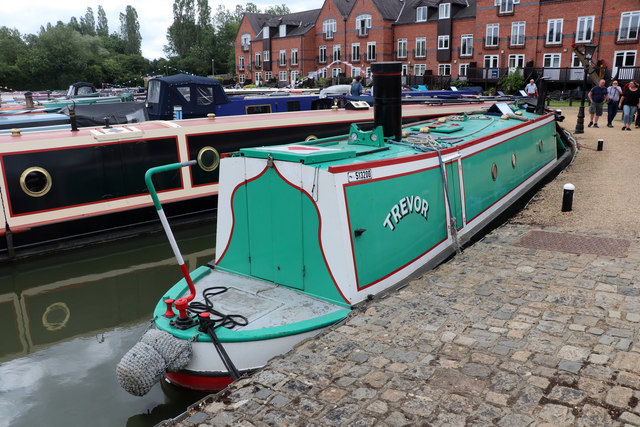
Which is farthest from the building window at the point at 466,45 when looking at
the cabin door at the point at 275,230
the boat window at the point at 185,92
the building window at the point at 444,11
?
the cabin door at the point at 275,230

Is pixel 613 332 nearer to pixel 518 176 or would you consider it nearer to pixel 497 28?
pixel 518 176

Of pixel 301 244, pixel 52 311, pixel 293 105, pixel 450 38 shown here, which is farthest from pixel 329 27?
pixel 301 244

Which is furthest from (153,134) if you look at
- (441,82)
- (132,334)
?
(441,82)

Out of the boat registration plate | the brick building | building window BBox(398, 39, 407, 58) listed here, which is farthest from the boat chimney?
building window BBox(398, 39, 407, 58)

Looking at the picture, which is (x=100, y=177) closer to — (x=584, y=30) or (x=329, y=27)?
(x=584, y=30)

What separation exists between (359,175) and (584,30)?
34.3 meters

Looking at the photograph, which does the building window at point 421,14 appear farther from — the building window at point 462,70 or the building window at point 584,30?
the building window at point 584,30

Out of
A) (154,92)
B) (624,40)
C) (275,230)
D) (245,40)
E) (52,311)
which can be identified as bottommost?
(52,311)

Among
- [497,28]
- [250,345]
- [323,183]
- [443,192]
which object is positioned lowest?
[250,345]

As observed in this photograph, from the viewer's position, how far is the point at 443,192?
6.24 metres

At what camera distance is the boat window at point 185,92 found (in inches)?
497

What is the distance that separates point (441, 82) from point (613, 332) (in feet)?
117

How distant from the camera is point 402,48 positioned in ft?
148

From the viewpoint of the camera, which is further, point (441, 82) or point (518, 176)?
point (441, 82)
